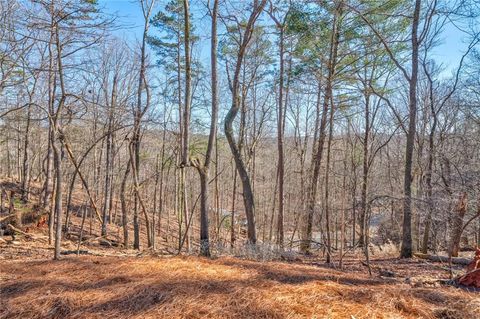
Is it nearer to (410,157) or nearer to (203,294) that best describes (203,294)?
(203,294)

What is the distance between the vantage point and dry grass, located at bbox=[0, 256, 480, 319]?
2.50 metres

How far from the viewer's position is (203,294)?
284cm

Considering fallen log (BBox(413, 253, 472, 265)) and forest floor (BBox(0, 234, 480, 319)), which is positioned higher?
forest floor (BBox(0, 234, 480, 319))

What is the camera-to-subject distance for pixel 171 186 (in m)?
23.7

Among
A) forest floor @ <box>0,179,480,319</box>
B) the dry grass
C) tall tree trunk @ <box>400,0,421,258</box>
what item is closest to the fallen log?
tall tree trunk @ <box>400,0,421,258</box>

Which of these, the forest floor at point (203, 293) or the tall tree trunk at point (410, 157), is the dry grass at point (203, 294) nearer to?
the forest floor at point (203, 293)

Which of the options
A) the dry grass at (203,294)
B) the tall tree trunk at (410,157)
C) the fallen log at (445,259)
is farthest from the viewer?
the tall tree trunk at (410,157)

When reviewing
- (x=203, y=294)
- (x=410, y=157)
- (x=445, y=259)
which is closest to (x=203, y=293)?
(x=203, y=294)

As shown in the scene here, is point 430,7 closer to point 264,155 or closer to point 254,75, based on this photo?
point 254,75

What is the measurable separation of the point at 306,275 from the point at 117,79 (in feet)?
41.3

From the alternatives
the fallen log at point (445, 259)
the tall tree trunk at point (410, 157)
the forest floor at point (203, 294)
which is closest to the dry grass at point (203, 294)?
the forest floor at point (203, 294)

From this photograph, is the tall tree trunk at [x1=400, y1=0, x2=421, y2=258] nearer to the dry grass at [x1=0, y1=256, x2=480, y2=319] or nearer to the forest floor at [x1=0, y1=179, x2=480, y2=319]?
the forest floor at [x1=0, y1=179, x2=480, y2=319]

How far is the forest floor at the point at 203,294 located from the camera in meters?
2.51

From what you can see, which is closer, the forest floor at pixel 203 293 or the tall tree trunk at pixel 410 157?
the forest floor at pixel 203 293
